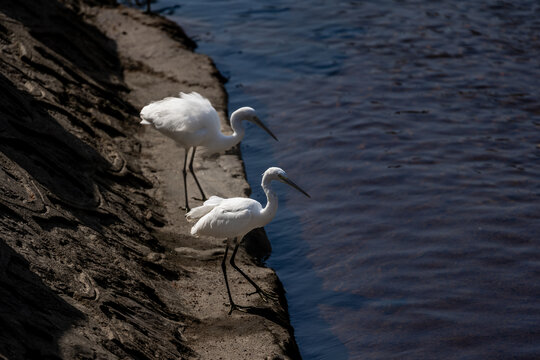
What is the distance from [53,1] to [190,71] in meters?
2.58

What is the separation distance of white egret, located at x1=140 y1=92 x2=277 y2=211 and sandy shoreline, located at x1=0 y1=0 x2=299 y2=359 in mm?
606

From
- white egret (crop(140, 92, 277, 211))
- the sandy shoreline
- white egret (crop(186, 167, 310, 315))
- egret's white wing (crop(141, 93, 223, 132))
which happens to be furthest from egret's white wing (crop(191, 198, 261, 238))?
egret's white wing (crop(141, 93, 223, 132))

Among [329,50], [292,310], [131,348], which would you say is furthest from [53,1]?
[131,348]

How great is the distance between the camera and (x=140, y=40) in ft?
41.0

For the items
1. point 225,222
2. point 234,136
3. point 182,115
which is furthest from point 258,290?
point 182,115

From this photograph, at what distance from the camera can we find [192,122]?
7285 mm

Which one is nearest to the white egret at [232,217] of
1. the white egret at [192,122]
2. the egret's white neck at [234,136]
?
the white egret at [192,122]

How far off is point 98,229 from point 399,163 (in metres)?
4.35

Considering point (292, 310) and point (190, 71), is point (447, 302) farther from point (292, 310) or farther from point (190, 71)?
point (190, 71)

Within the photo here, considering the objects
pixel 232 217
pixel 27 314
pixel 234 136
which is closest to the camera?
pixel 27 314

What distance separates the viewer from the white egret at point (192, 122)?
7328mm

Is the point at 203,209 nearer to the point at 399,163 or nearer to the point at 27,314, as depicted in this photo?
the point at 27,314

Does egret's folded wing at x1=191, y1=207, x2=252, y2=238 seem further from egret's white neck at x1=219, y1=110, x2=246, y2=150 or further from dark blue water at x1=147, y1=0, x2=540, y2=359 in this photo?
egret's white neck at x1=219, y1=110, x2=246, y2=150

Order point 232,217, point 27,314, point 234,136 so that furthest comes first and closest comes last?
point 234,136 → point 232,217 → point 27,314
